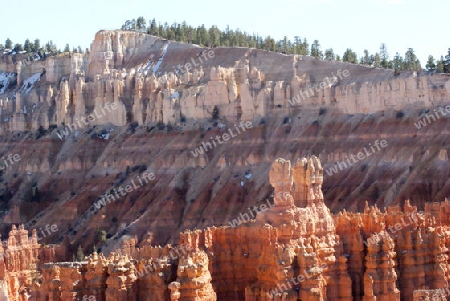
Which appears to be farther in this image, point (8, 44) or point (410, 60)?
point (8, 44)

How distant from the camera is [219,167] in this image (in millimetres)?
102562

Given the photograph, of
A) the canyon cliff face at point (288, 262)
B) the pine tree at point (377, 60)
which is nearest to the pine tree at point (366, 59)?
the pine tree at point (377, 60)

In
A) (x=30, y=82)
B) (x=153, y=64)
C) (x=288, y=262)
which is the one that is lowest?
(x=288, y=262)

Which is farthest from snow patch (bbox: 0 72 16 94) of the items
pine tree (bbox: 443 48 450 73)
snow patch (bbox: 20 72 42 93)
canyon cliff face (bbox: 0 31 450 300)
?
pine tree (bbox: 443 48 450 73)

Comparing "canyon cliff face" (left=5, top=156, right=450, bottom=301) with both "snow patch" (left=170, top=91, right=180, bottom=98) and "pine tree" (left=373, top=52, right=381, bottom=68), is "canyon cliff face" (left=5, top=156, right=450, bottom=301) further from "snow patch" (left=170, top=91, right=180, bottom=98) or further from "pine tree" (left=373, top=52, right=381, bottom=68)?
"pine tree" (left=373, top=52, right=381, bottom=68)

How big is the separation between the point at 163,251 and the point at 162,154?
66318 millimetres

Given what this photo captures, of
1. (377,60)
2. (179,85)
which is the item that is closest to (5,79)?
(179,85)

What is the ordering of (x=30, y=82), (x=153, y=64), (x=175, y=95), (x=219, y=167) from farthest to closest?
(x=30, y=82) < (x=153, y=64) < (x=175, y=95) < (x=219, y=167)

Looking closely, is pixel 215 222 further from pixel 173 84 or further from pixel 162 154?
pixel 173 84

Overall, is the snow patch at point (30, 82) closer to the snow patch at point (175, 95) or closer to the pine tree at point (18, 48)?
the pine tree at point (18, 48)

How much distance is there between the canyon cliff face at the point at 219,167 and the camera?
136 ft

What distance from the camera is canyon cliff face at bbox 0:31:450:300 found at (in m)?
41.4

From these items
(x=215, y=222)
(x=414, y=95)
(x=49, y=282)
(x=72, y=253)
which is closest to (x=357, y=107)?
(x=414, y=95)

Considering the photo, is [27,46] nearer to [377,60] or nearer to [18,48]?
[18,48]
